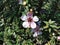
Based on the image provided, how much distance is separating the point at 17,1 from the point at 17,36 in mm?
423

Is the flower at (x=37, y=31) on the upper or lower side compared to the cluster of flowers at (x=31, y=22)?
lower

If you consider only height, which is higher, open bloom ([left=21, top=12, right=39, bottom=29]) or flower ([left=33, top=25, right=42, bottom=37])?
open bloom ([left=21, top=12, right=39, bottom=29])

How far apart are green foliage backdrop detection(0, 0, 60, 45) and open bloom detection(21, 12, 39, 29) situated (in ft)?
0.16

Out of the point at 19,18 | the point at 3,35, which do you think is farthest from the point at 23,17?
the point at 3,35

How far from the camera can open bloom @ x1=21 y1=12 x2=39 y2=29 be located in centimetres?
324

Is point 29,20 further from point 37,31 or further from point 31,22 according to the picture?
point 37,31

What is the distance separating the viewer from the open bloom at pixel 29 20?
3.24 metres

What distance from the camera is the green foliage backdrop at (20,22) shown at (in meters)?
3.20

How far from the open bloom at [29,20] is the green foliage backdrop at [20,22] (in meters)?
0.05

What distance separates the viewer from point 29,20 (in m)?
3.30

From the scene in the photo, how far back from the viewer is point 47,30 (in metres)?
3.22

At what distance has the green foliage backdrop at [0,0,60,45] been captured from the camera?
3.20m

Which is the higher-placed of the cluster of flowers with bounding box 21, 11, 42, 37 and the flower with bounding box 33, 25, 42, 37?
the cluster of flowers with bounding box 21, 11, 42, 37

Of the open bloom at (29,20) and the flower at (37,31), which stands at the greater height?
the open bloom at (29,20)
